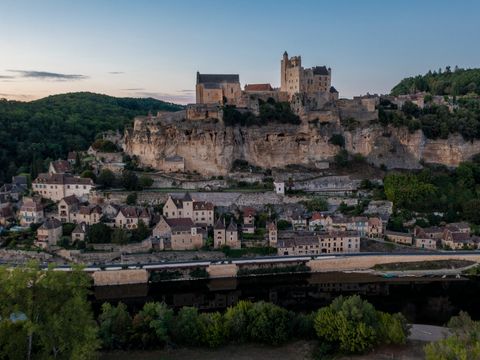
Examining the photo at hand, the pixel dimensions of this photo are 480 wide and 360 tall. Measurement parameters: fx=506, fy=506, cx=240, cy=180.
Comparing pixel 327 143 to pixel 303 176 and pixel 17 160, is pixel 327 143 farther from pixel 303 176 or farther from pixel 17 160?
pixel 17 160

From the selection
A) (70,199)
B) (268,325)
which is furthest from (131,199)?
(268,325)

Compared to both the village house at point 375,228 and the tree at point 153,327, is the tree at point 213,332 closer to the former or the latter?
the tree at point 153,327

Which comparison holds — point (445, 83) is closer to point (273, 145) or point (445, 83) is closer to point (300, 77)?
point (300, 77)

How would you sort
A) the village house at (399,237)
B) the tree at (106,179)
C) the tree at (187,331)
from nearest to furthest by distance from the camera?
1. the tree at (187,331)
2. the village house at (399,237)
3. the tree at (106,179)

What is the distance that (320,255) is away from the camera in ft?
104

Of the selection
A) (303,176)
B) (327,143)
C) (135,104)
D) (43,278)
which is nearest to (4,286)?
(43,278)

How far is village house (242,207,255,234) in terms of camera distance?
114 feet

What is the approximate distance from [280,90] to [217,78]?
21.2ft

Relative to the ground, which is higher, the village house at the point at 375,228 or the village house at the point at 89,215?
the village house at the point at 89,215

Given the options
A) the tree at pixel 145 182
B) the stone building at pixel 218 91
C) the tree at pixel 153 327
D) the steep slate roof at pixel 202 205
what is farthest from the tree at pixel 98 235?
the stone building at pixel 218 91

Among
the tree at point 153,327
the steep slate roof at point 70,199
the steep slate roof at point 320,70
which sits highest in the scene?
the steep slate roof at point 320,70

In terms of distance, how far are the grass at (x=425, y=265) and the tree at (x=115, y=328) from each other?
17.0 metres

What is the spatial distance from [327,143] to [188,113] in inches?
507

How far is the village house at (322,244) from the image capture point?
107 feet
